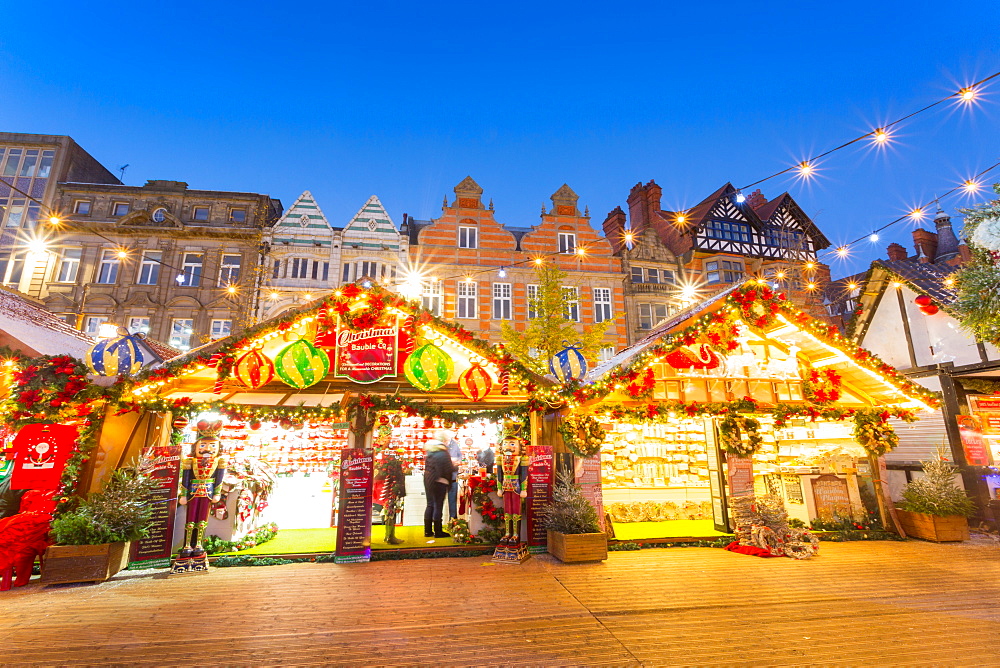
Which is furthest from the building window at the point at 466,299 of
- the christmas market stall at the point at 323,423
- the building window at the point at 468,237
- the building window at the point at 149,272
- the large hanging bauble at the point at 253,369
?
the large hanging bauble at the point at 253,369

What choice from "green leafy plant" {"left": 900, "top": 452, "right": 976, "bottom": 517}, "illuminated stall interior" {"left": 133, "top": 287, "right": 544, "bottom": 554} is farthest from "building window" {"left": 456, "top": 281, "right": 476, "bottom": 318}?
"green leafy plant" {"left": 900, "top": 452, "right": 976, "bottom": 517}

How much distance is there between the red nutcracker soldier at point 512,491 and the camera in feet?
23.3

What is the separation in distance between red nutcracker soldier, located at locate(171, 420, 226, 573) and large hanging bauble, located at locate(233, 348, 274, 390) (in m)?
0.83

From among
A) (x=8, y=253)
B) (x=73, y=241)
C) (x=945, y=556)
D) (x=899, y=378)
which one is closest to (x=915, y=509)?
(x=945, y=556)

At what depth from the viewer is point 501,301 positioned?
2094cm

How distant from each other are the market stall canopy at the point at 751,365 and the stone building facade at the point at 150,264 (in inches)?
653

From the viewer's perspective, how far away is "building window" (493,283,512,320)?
68.3ft

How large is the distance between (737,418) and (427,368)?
544 centimetres

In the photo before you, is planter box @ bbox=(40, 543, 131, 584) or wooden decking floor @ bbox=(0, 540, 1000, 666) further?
planter box @ bbox=(40, 543, 131, 584)

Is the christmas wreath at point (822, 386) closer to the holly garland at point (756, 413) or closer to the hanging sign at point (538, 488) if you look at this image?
the holly garland at point (756, 413)

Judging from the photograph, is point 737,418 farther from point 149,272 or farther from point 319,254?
point 149,272

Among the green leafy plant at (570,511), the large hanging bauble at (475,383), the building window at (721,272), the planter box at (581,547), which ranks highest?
the building window at (721,272)

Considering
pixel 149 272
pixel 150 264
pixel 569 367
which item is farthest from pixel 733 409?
pixel 150 264

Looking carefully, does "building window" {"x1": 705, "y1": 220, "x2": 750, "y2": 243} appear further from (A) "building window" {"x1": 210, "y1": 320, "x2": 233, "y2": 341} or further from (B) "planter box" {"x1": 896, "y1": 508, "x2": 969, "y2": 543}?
(A) "building window" {"x1": 210, "y1": 320, "x2": 233, "y2": 341}
